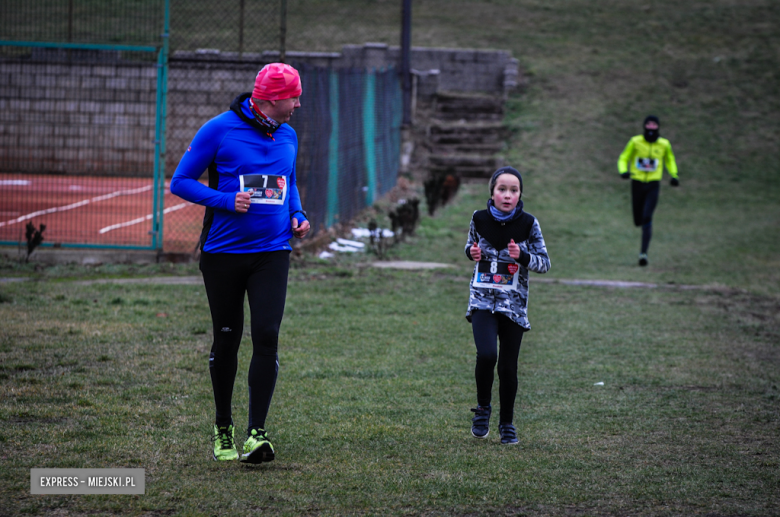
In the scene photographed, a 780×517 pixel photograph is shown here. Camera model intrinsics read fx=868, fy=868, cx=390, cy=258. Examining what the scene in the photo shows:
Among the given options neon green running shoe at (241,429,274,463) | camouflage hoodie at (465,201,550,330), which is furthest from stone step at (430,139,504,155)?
neon green running shoe at (241,429,274,463)

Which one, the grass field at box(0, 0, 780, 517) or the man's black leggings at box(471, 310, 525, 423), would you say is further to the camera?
the man's black leggings at box(471, 310, 525, 423)

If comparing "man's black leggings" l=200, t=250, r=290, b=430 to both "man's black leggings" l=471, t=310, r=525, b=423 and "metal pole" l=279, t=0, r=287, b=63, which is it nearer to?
"man's black leggings" l=471, t=310, r=525, b=423

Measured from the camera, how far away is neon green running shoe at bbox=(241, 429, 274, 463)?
13.7 ft

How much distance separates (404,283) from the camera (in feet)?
35.0

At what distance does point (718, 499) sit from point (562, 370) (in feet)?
9.46

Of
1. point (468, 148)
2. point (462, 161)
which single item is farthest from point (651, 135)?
point (468, 148)

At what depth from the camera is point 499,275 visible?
195 inches

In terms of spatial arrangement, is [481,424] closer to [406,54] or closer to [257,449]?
[257,449]

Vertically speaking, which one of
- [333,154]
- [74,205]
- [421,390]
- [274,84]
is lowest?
[421,390]

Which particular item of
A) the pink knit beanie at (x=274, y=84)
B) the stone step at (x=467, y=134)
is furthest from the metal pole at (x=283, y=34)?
the stone step at (x=467, y=134)

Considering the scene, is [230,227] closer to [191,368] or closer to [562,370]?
[191,368]

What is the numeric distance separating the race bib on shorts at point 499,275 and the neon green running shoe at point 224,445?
1634 millimetres

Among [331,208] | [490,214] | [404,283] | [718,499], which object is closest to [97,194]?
[331,208]

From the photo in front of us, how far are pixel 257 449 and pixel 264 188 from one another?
4.20 feet
